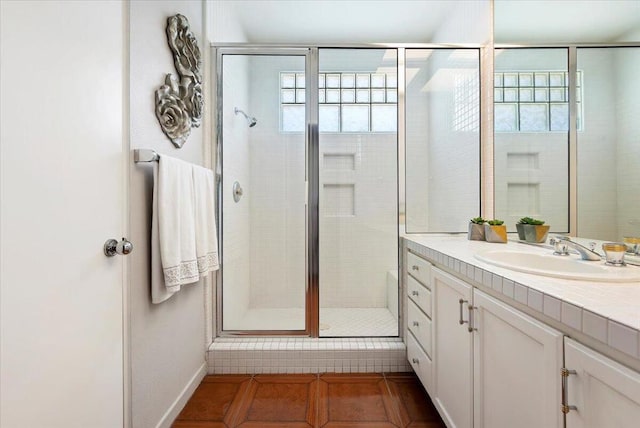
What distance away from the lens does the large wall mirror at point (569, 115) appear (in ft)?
3.53

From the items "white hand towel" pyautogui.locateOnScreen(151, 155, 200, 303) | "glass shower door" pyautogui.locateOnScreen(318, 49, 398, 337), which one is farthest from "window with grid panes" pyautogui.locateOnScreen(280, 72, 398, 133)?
"white hand towel" pyautogui.locateOnScreen(151, 155, 200, 303)

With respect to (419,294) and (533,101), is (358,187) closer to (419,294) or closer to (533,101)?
(419,294)

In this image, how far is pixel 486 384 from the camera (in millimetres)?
981

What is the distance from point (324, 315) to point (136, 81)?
1.84 meters

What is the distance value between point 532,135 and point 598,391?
1392mm

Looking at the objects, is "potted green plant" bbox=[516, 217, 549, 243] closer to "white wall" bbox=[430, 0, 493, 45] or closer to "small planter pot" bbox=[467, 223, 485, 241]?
"small planter pot" bbox=[467, 223, 485, 241]

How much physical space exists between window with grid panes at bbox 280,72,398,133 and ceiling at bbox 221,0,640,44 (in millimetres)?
473

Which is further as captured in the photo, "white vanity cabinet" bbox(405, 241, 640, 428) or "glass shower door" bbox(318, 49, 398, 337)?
"glass shower door" bbox(318, 49, 398, 337)

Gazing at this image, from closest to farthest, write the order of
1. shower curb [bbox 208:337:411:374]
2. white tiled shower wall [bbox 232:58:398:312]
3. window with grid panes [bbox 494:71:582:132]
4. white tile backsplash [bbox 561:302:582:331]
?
white tile backsplash [bbox 561:302:582:331] → window with grid panes [bbox 494:71:582:132] → shower curb [bbox 208:337:411:374] → white tiled shower wall [bbox 232:58:398:312]

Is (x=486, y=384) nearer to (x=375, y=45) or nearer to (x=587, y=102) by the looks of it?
(x=587, y=102)

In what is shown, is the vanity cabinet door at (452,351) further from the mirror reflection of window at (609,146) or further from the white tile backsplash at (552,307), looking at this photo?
the mirror reflection of window at (609,146)

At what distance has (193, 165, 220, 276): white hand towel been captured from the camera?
151 cm

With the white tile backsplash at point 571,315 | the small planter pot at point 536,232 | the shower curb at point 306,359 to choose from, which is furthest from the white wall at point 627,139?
the shower curb at point 306,359

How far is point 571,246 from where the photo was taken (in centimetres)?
121
